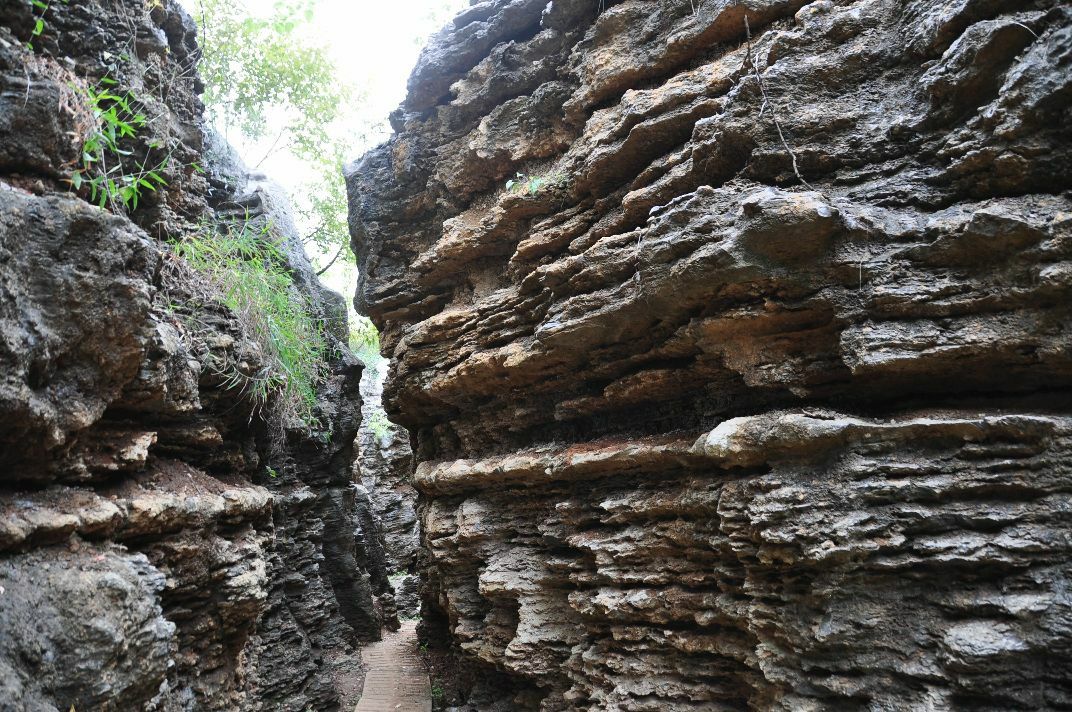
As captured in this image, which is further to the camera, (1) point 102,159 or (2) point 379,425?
(2) point 379,425

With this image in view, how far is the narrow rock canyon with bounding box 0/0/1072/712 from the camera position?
12.2 feet

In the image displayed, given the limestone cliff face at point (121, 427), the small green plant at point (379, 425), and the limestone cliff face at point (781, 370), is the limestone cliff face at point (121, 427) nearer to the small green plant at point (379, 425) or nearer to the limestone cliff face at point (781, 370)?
the limestone cliff face at point (781, 370)

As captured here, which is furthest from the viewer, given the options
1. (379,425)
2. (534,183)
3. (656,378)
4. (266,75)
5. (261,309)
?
(379,425)

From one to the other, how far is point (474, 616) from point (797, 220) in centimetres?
651

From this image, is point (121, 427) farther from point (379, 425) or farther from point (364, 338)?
point (379, 425)

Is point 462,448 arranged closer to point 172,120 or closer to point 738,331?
point 738,331

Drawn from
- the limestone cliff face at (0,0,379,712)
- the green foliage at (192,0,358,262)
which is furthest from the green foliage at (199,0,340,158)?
the limestone cliff face at (0,0,379,712)

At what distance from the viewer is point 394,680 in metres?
10.9

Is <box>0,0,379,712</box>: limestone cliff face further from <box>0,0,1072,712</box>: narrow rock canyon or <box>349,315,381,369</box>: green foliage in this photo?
<box>349,315,381,369</box>: green foliage

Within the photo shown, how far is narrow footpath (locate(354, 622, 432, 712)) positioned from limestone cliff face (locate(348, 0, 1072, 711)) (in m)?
2.63

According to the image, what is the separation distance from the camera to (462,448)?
8984 mm

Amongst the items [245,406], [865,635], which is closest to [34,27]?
[245,406]

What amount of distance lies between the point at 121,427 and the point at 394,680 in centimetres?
784

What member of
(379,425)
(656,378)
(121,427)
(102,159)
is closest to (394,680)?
(121,427)
